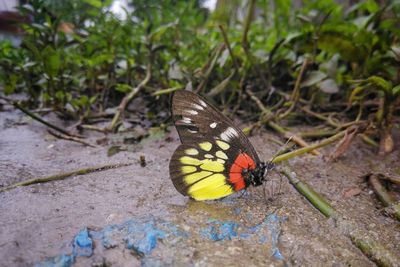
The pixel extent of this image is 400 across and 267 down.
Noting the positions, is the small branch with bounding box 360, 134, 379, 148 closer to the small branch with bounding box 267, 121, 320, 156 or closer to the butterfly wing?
the small branch with bounding box 267, 121, 320, 156

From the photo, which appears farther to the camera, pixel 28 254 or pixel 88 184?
pixel 88 184

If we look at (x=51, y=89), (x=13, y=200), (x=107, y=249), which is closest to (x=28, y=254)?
(x=107, y=249)

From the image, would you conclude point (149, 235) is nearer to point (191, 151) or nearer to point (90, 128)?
point (191, 151)

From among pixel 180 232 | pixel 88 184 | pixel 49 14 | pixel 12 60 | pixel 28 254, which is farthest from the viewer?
pixel 12 60

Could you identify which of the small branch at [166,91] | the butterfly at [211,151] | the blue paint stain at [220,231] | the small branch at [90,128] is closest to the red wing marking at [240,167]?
the butterfly at [211,151]

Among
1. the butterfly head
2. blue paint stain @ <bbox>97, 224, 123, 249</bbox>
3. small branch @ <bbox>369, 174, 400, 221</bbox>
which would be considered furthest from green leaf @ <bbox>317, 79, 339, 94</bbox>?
blue paint stain @ <bbox>97, 224, 123, 249</bbox>

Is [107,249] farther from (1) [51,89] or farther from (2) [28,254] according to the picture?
(1) [51,89]
